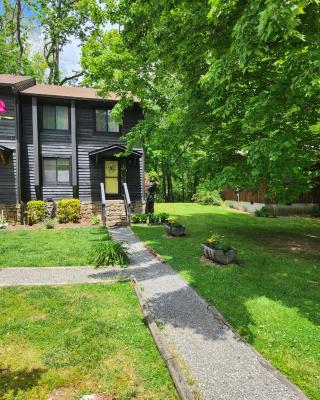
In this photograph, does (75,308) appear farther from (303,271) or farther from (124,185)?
(124,185)

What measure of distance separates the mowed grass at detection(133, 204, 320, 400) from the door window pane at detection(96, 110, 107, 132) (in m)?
9.36

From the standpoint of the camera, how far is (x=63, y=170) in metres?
21.1

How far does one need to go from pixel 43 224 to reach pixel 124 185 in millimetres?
5598

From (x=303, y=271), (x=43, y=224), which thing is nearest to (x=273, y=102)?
(x=303, y=271)

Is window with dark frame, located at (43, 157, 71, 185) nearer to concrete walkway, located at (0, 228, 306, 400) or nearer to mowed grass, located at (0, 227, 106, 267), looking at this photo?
mowed grass, located at (0, 227, 106, 267)

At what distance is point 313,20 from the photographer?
22.3 feet

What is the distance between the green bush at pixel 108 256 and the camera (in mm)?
10344

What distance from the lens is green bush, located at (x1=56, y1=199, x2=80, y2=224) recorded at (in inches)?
762

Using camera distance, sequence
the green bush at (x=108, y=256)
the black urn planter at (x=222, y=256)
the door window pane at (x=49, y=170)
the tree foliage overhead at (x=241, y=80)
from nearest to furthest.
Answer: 1. the tree foliage overhead at (x=241, y=80)
2. the black urn planter at (x=222, y=256)
3. the green bush at (x=108, y=256)
4. the door window pane at (x=49, y=170)

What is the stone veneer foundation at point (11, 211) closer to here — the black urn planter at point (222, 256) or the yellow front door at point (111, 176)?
the yellow front door at point (111, 176)

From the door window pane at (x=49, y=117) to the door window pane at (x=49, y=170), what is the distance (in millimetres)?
2288

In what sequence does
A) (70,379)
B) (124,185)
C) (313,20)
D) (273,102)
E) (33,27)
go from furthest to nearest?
(33,27) < (124,185) < (273,102) < (313,20) < (70,379)

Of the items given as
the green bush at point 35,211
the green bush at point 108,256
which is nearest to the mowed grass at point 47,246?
the green bush at point 108,256

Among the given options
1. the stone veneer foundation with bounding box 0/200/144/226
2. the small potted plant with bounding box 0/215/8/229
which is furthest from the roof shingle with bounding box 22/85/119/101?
the small potted plant with bounding box 0/215/8/229
